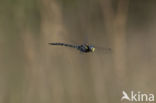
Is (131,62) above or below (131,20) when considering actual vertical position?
below

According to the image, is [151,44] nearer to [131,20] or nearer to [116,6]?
[131,20]

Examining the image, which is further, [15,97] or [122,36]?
[122,36]

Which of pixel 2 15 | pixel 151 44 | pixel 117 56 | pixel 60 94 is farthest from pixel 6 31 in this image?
pixel 151 44

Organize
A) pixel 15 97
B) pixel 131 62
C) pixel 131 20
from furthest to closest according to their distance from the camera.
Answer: pixel 131 20 → pixel 131 62 → pixel 15 97

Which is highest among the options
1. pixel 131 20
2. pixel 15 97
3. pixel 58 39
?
pixel 131 20

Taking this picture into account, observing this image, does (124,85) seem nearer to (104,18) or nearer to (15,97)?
(104,18)

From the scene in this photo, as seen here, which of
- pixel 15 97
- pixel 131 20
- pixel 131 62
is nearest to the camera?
pixel 15 97

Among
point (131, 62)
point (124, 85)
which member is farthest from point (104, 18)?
point (124, 85)
